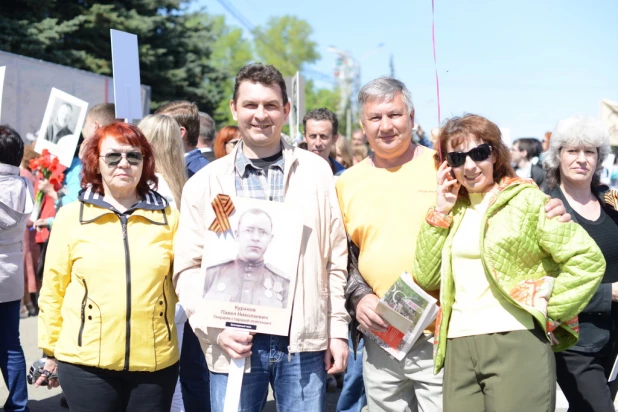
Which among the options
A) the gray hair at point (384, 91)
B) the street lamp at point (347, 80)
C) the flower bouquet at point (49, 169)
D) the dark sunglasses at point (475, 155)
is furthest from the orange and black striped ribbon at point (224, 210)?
the street lamp at point (347, 80)

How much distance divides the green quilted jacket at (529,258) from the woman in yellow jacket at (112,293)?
129cm

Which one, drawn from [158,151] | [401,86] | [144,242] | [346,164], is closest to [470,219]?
[401,86]

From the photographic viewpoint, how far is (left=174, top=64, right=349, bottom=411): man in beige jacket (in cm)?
307

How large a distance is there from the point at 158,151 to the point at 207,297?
63.4 inches

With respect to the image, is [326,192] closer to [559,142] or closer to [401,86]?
[401,86]

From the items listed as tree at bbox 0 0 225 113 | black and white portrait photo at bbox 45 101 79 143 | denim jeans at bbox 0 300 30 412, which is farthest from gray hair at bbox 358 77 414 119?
tree at bbox 0 0 225 113

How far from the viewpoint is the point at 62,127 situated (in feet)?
21.1

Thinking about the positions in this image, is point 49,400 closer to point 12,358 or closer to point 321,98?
point 12,358

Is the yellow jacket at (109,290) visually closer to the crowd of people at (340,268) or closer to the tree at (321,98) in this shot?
the crowd of people at (340,268)

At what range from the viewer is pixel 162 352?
333 centimetres

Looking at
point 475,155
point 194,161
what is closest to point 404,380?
point 475,155

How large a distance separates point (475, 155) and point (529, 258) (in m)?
0.52

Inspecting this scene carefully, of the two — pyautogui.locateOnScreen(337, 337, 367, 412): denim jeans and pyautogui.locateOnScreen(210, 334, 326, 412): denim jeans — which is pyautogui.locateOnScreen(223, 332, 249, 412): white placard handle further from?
pyautogui.locateOnScreen(337, 337, 367, 412): denim jeans

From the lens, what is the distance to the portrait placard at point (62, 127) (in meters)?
6.40
